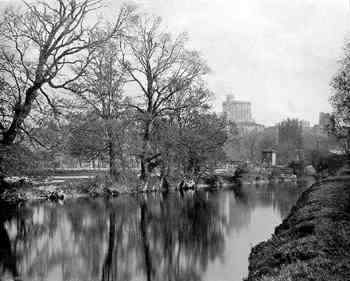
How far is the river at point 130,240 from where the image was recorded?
40.1 feet

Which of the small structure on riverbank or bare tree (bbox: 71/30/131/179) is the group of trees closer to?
bare tree (bbox: 71/30/131/179)

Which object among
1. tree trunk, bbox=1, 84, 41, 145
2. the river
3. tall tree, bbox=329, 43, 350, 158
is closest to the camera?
the river

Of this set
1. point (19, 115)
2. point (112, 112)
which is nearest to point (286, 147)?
point (112, 112)

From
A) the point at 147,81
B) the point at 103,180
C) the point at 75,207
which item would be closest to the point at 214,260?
the point at 75,207

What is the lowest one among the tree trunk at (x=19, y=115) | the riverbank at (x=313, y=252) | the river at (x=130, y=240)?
the river at (x=130, y=240)

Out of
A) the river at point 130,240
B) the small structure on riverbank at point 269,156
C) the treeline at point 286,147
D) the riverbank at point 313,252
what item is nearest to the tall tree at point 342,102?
the river at point 130,240

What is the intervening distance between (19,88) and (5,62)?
1.48 m

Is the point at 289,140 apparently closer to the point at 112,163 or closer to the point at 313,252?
the point at 112,163

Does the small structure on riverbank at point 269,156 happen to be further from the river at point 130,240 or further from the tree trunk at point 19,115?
the tree trunk at point 19,115

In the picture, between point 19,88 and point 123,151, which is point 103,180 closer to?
point 123,151

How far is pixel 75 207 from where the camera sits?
26516 mm

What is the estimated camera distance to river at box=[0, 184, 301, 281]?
12.2 metres

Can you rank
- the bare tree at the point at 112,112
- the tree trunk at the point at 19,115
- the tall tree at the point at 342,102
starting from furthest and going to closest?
the bare tree at the point at 112,112 → the tall tree at the point at 342,102 → the tree trunk at the point at 19,115

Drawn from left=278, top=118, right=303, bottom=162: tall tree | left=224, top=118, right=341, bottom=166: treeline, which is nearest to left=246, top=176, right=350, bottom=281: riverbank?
left=224, top=118, right=341, bottom=166: treeline
